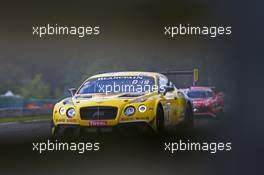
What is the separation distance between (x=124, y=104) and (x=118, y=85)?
14cm

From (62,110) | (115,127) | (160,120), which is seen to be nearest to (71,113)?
(62,110)

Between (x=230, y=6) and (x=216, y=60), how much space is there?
38 centimetres

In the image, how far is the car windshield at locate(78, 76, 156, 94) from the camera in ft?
9.44

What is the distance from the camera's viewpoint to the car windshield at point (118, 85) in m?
2.88

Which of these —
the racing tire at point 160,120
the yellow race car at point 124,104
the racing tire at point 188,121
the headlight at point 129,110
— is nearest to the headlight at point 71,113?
the yellow race car at point 124,104

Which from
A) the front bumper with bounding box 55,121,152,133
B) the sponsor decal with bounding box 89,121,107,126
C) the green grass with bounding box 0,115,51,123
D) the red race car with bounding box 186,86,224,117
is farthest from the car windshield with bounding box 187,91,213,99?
the green grass with bounding box 0,115,51,123

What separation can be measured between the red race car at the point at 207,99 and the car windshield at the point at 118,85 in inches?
10.7

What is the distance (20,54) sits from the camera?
9.34ft

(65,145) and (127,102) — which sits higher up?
(127,102)

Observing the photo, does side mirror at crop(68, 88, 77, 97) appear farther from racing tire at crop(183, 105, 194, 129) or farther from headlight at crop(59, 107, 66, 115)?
racing tire at crop(183, 105, 194, 129)

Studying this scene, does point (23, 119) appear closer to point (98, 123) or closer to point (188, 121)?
point (98, 123)

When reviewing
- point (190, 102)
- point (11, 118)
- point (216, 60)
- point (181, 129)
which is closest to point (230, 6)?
point (216, 60)

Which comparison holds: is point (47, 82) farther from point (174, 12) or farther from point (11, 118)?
point (174, 12)

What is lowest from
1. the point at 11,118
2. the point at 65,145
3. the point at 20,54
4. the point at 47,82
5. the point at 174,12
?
the point at 65,145
